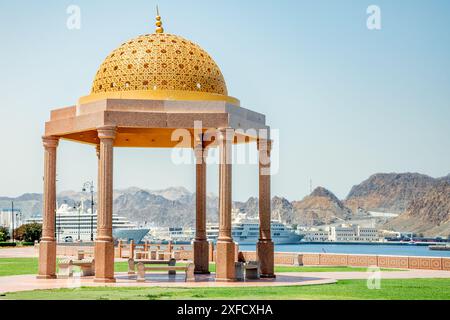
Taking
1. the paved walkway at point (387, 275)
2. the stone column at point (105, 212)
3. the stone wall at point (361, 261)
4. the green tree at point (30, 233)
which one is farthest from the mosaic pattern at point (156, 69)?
the green tree at point (30, 233)

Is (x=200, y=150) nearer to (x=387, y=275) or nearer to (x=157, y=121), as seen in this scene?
(x=157, y=121)

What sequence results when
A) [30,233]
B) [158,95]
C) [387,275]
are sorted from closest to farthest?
[158,95] < [387,275] < [30,233]

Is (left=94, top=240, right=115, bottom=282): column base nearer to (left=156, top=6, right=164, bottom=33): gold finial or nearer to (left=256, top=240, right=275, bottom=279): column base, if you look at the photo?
(left=256, top=240, right=275, bottom=279): column base

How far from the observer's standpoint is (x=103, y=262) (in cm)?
2606

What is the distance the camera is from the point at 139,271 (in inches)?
1054

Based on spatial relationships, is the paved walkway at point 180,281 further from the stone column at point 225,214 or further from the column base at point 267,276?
the stone column at point 225,214

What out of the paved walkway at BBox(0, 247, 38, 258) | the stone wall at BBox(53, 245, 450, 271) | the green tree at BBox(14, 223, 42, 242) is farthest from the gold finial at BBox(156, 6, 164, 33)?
the green tree at BBox(14, 223, 42, 242)

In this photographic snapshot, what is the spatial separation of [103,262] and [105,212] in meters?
1.74

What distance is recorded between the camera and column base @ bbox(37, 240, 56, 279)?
93.6 ft

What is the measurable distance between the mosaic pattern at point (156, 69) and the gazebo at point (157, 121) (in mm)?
37

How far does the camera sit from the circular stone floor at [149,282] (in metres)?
24.8

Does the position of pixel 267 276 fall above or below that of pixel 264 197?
below

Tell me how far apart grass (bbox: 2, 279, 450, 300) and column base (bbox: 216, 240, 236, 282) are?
2568 mm

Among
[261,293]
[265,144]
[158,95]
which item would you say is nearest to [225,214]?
[265,144]
